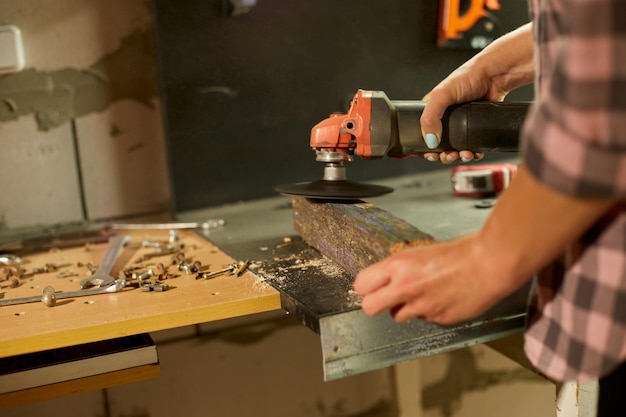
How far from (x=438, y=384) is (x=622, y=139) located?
148cm

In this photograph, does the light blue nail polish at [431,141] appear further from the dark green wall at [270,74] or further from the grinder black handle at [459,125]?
the dark green wall at [270,74]

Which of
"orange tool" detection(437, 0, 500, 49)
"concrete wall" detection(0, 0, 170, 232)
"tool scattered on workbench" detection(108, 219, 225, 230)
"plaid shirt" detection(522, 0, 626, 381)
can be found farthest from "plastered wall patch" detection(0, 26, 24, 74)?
"plaid shirt" detection(522, 0, 626, 381)

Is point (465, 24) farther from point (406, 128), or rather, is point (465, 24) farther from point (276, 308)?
point (276, 308)

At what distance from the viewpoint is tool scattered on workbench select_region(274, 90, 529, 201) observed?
0.99 m

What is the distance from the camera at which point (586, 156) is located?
1.53 ft

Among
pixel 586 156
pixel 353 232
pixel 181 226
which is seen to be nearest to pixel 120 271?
pixel 181 226

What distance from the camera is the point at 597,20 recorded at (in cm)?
46

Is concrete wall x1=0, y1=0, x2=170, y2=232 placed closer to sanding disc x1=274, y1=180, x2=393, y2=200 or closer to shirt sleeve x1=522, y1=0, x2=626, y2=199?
sanding disc x1=274, y1=180, x2=393, y2=200

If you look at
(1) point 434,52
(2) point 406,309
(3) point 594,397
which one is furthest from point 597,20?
(1) point 434,52

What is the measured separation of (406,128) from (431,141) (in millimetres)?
48

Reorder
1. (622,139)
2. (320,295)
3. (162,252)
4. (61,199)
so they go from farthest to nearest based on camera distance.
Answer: (61,199)
(162,252)
(320,295)
(622,139)

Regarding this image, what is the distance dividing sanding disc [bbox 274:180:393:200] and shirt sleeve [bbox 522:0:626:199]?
0.56 metres

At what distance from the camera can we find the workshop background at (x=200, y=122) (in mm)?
1394

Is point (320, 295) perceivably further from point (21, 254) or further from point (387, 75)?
point (387, 75)
